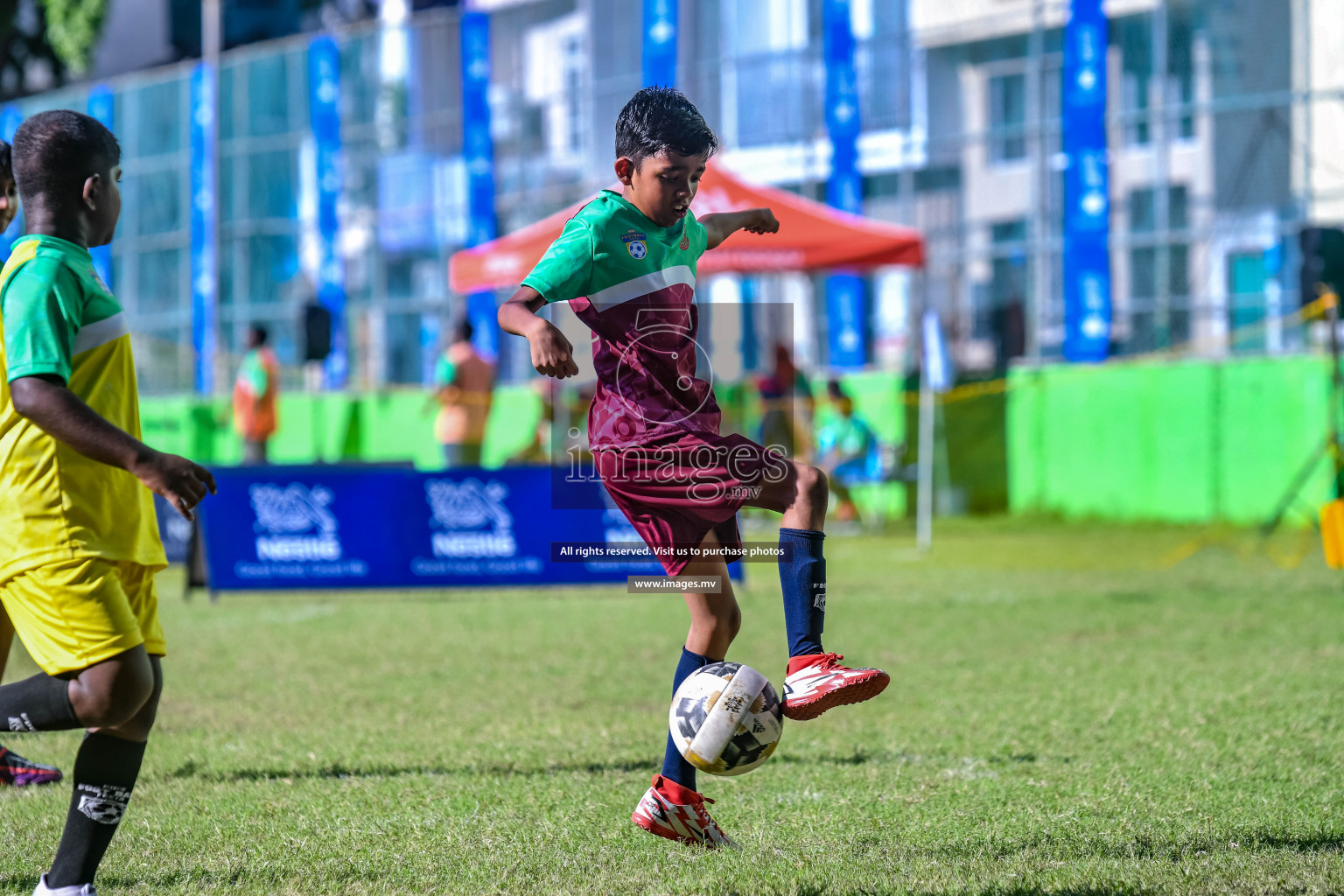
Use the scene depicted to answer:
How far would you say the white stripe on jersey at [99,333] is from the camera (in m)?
3.51

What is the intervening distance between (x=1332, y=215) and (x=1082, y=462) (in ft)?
11.7

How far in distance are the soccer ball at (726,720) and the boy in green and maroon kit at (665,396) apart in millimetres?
163

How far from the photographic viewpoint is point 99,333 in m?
3.55

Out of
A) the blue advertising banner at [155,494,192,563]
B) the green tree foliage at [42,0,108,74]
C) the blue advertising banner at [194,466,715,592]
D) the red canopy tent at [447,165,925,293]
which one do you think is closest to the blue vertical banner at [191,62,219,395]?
the green tree foliage at [42,0,108,74]

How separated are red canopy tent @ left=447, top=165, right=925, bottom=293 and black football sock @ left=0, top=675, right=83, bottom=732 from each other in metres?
9.79

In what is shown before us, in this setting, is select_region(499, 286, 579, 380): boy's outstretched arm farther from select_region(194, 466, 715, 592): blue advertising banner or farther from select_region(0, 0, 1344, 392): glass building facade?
select_region(0, 0, 1344, 392): glass building facade

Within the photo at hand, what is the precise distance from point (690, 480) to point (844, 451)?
11.9 m

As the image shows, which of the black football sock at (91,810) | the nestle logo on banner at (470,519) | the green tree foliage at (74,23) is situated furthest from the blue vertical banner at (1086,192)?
the green tree foliage at (74,23)

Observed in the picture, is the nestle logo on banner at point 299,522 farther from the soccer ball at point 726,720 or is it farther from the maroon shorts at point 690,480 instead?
the soccer ball at point 726,720

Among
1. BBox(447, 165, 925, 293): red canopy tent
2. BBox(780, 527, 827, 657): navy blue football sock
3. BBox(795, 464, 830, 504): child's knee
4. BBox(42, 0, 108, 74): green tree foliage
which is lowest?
BBox(780, 527, 827, 657): navy blue football sock

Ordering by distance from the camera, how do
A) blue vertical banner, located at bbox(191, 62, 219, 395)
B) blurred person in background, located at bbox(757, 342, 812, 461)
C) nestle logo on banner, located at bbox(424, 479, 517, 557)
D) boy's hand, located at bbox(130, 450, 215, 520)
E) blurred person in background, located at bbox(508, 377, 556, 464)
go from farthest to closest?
blue vertical banner, located at bbox(191, 62, 219, 395) → blurred person in background, located at bbox(508, 377, 556, 464) → blurred person in background, located at bbox(757, 342, 812, 461) → nestle logo on banner, located at bbox(424, 479, 517, 557) → boy's hand, located at bbox(130, 450, 215, 520)

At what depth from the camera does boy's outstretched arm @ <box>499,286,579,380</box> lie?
3648 millimetres

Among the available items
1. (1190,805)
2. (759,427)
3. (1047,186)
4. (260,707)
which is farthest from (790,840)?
(1047,186)

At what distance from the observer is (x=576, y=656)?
26.8 ft
